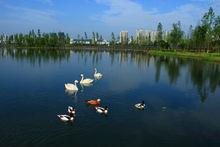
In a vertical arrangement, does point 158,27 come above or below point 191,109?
above

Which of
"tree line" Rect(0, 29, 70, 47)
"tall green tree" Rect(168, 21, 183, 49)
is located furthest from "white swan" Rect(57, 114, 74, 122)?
"tree line" Rect(0, 29, 70, 47)

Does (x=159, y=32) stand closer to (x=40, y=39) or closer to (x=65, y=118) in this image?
(x=40, y=39)

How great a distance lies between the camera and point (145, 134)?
56.0ft

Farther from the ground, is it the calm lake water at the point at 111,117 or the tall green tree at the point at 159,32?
the tall green tree at the point at 159,32

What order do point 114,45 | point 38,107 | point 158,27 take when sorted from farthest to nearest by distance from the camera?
point 114,45
point 158,27
point 38,107

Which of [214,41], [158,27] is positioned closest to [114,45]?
[158,27]

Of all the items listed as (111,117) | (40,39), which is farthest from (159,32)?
(111,117)

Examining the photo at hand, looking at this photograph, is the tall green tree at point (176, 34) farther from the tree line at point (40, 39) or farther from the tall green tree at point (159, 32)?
the tree line at point (40, 39)

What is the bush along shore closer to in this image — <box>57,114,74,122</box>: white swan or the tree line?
the tree line

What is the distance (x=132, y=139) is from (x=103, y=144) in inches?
70.6

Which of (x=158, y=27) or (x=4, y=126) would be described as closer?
(x=4, y=126)

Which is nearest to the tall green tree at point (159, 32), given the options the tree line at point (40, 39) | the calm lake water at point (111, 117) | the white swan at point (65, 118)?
the tree line at point (40, 39)

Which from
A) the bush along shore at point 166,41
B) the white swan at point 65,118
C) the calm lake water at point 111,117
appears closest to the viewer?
the calm lake water at point 111,117

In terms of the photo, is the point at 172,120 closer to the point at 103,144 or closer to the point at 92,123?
the point at 92,123
